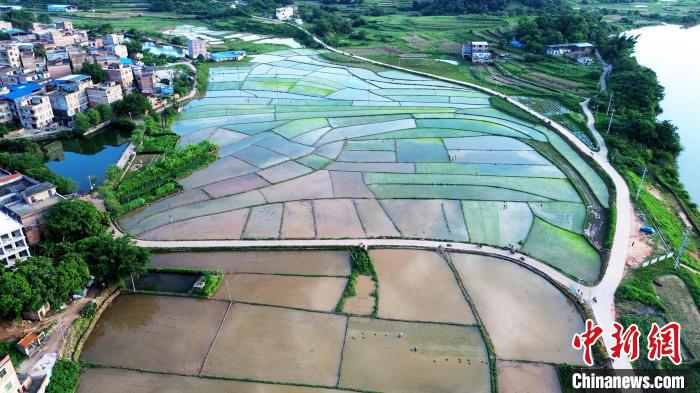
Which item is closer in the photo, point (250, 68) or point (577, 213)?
point (577, 213)

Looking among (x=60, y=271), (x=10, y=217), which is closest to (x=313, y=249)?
(x=60, y=271)

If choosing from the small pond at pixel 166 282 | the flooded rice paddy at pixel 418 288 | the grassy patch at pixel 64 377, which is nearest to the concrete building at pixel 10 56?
the small pond at pixel 166 282

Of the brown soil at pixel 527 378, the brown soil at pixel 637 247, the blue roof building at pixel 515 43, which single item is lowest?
the brown soil at pixel 527 378

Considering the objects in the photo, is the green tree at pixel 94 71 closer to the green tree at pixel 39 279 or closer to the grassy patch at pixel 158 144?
the grassy patch at pixel 158 144

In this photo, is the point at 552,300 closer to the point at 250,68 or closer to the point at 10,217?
the point at 10,217

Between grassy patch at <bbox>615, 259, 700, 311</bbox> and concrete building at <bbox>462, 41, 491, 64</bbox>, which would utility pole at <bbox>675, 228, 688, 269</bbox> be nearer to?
grassy patch at <bbox>615, 259, 700, 311</bbox>

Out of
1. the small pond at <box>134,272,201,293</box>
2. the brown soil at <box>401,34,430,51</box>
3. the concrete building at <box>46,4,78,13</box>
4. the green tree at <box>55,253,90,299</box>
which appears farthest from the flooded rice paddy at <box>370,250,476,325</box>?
the concrete building at <box>46,4,78,13</box>

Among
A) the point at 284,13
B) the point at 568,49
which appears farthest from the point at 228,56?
the point at 568,49
